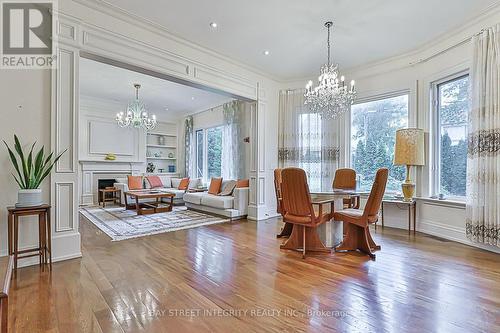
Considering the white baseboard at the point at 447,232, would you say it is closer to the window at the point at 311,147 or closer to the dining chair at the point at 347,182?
the dining chair at the point at 347,182

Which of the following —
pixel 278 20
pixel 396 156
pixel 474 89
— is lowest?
pixel 396 156

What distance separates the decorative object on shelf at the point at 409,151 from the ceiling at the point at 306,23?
1531 millimetres

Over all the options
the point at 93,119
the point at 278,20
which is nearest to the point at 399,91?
the point at 278,20

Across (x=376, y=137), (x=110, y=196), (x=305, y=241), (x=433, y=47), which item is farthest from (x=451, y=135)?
(x=110, y=196)

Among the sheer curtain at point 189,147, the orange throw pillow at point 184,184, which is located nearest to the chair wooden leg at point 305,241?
the orange throw pillow at point 184,184

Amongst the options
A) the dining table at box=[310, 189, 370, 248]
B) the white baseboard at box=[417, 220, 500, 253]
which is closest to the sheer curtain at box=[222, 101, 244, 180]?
the dining table at box=[310, 189, 370, 248]

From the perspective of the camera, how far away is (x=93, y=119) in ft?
25.1

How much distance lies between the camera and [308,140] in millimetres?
5801

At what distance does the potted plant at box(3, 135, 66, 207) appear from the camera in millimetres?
2652

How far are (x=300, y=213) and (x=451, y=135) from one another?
301 cm

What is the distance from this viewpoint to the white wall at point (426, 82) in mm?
3834

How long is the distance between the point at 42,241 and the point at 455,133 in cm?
592

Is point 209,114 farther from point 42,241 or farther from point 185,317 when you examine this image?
point 185,317

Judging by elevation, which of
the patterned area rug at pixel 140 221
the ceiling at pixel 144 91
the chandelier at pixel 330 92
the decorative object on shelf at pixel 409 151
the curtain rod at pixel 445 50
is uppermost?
the ceiling at pixel 144 91
